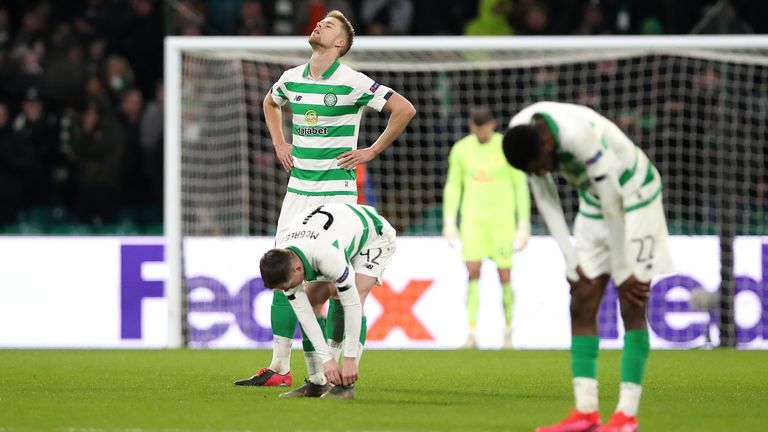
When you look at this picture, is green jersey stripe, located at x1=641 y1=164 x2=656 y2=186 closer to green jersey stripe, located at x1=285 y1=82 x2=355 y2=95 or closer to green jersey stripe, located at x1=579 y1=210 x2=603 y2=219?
green jersey stripe, located at x1=579 y1=210 x2=603 y2=219

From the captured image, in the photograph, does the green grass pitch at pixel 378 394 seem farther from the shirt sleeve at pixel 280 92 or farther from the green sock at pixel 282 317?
the shirt sleeve at pixel 280 92

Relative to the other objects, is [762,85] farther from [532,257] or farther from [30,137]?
[30,137]

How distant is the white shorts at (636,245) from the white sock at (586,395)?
0.46m

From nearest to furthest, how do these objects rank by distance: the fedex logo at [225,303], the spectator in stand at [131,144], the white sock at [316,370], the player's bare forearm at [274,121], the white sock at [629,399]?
the white sock at [629,399]
the white sock at [316,370]
the player's bare forearm at [274,121]
the fedex logo at [225,303]
the spectator in stand at [131,144]

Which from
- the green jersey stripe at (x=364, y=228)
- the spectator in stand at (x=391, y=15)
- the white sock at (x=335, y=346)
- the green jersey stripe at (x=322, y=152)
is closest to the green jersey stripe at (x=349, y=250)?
the green jersey stripe at (x=364, y=228)

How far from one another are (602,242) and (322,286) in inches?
110

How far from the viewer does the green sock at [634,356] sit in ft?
19.5

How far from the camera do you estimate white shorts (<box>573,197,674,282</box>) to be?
19.3 feet

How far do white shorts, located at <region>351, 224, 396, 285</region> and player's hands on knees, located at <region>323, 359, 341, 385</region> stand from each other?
823mm

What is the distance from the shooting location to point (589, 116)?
19.5 ft

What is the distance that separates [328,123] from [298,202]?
0.52 m

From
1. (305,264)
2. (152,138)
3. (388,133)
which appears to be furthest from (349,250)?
(152,138)

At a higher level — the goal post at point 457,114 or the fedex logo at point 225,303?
the goal post at point 457,114

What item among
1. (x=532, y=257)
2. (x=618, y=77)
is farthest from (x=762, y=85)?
(x=532, y=257)
